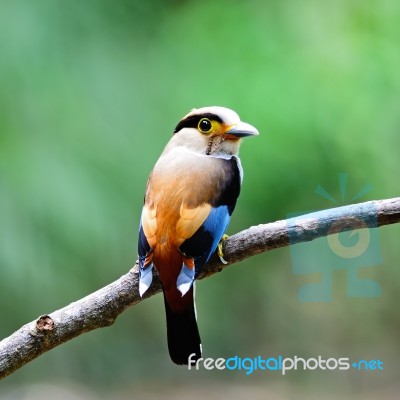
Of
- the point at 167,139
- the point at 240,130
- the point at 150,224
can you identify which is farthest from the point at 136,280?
the point at 167,139

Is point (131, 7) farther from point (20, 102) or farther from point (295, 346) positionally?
point (295, 346)

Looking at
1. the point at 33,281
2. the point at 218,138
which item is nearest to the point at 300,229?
the point at 218,138

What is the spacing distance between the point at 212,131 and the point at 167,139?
870mm

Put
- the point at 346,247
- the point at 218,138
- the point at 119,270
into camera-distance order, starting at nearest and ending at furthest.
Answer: the point at 218,138
the point at 346,247
the point at 119,270

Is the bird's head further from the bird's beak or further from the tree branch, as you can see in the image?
the tree branch

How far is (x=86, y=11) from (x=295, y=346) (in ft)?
3.65

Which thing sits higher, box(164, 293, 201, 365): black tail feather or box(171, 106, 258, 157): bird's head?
box(171, 106, 258, 157): bird's head

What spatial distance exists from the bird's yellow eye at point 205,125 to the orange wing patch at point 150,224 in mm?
128

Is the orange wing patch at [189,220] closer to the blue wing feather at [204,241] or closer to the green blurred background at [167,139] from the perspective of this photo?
the blue wing feather at [204,241]

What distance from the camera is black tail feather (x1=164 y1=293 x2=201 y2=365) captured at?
3.42ft

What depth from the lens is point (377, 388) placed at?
2289 millimetres

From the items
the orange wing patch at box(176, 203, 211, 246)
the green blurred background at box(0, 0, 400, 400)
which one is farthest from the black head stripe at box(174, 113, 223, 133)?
the green blurred background at box(0, 0, 400, 400)

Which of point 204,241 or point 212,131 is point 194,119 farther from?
point 204,241

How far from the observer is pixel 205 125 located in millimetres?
1105
